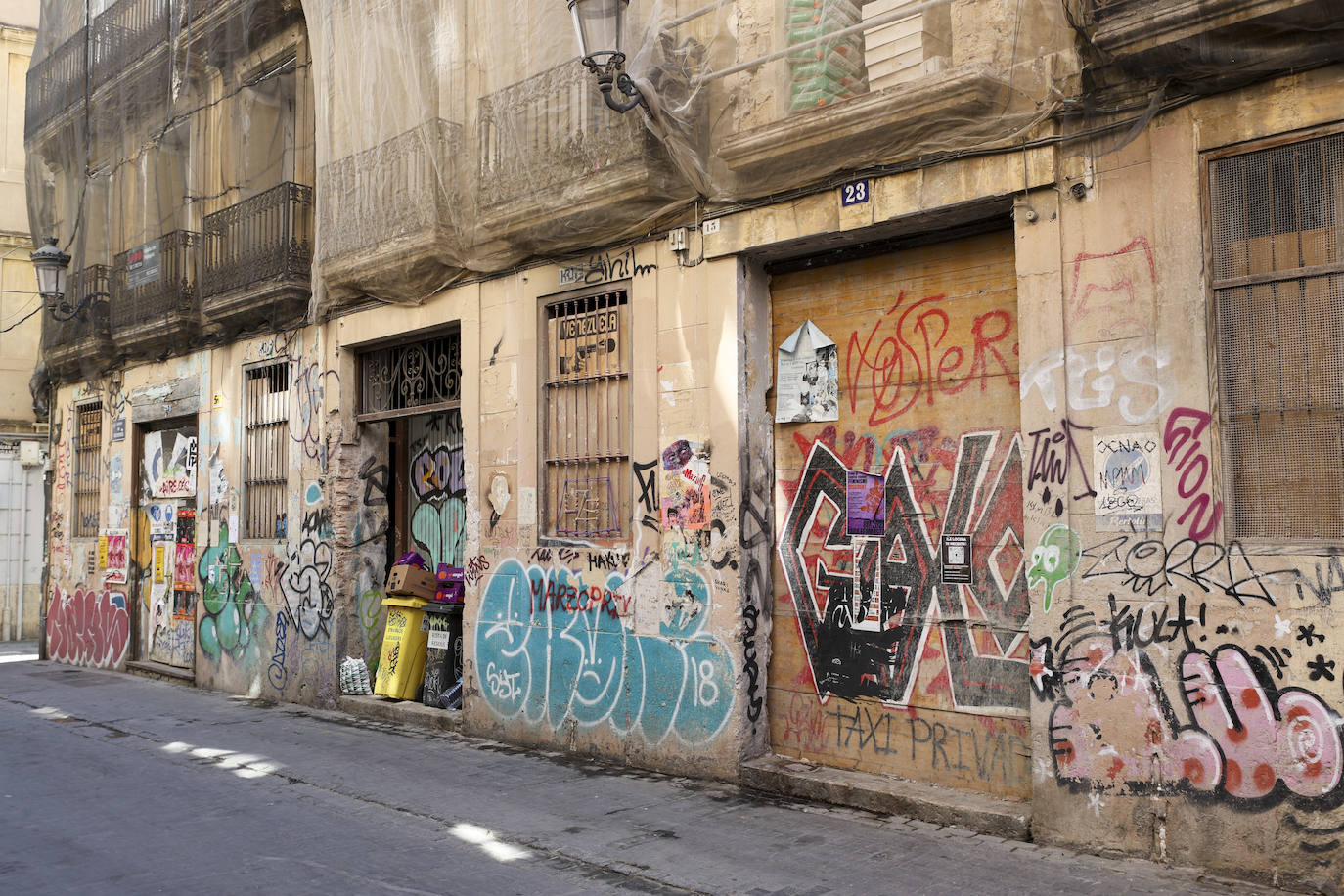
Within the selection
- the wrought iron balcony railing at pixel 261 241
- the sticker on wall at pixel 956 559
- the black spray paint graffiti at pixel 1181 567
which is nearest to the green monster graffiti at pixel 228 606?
the wrought iron balcony railing at pixel 261 241

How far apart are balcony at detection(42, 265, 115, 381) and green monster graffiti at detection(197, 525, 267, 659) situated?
4.00 metres

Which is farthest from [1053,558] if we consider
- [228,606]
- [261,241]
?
[228,606]

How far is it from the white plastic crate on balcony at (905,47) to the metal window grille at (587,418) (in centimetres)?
261

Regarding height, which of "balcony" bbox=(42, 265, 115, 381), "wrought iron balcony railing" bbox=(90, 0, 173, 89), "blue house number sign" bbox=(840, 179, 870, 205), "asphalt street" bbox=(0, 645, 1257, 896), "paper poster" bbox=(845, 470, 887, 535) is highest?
"wrought iron balcony railing" bbox=(90, 0, 173, 89)

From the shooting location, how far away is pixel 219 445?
41.6 feet

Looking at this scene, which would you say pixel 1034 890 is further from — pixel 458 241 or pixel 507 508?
pixel 458 241

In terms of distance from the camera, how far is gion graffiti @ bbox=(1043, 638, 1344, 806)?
485 centimetres

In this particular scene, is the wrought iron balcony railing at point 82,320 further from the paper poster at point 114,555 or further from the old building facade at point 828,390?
the old building facade at point 828,390

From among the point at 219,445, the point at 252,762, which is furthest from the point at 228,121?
the point at 252,762

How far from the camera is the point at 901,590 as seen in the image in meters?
6.79

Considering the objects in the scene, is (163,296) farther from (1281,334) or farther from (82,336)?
(1281,334)

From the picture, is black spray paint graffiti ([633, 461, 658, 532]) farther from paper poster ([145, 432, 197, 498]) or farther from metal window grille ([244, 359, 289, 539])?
paper poster ([145, 432, 197, 498])

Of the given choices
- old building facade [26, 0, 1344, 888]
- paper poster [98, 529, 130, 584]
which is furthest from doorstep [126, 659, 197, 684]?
paper poster [98, 529, 130, 584]

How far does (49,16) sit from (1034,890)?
57.4 ft
